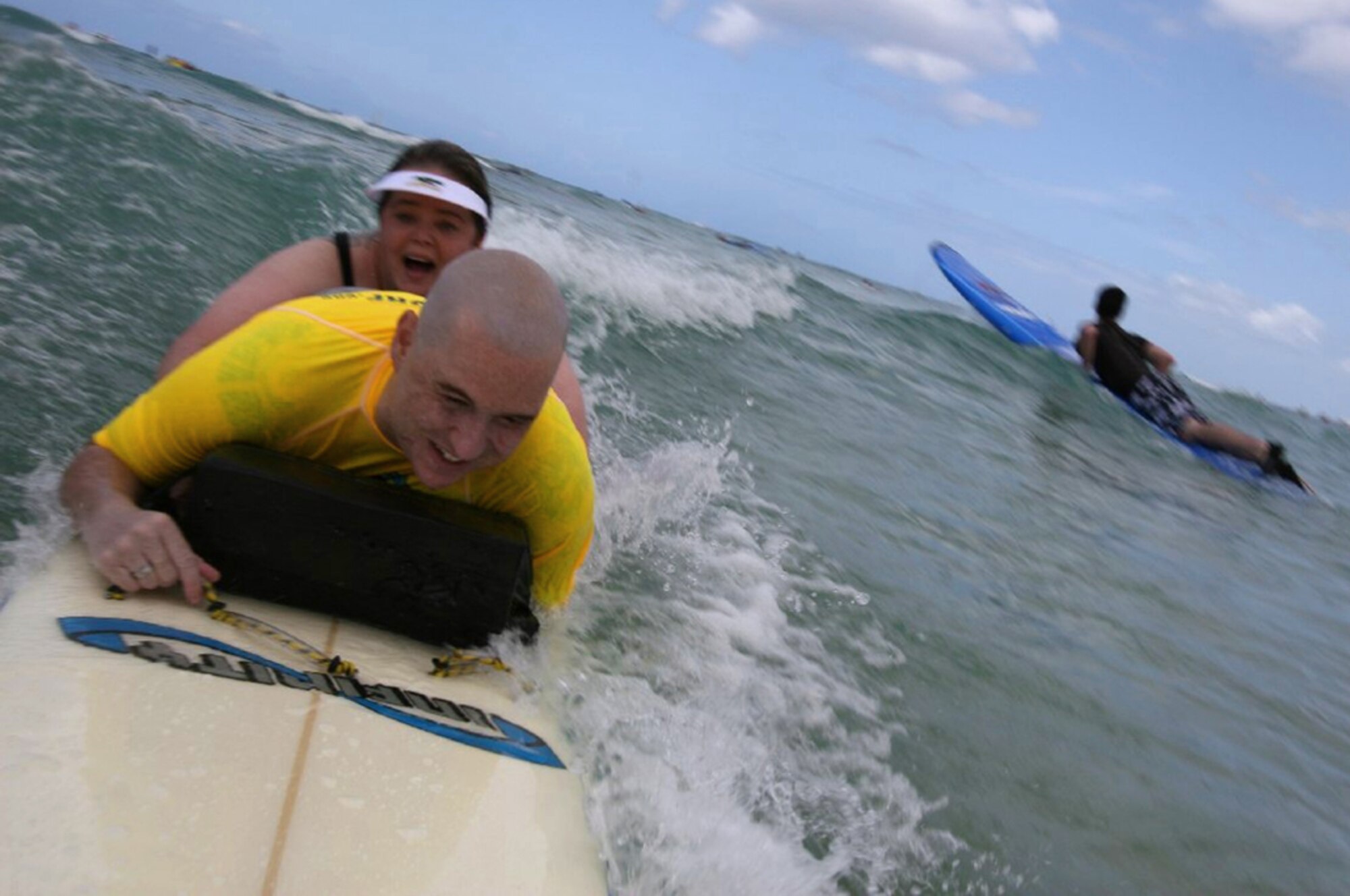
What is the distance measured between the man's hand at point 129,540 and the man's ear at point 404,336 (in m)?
0.53

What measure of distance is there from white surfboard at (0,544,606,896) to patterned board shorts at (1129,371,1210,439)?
1097 cm

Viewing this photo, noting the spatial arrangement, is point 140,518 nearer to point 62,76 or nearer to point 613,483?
point 613,483

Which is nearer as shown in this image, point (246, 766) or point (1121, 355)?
point (246, 766)

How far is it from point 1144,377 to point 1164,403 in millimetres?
347

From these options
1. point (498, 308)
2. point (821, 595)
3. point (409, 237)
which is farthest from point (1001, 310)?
point (498, 308)

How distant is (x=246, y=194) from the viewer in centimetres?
725

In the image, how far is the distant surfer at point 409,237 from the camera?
313cm

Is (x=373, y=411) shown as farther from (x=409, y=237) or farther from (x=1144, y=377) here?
(x=1144, y=377)

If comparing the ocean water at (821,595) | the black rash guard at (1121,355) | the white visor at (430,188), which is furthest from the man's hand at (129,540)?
the black rash guard at (1121,355)

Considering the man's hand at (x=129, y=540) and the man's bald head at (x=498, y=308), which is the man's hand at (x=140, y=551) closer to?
the man's hand at (x=129, y=540)

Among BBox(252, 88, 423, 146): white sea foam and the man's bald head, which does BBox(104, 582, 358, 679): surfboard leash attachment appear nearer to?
the man's bald head

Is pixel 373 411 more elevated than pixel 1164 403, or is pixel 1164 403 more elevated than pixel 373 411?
pixel 1164 403

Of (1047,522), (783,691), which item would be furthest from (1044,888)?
(1047,522)

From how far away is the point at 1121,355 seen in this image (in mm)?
11781
